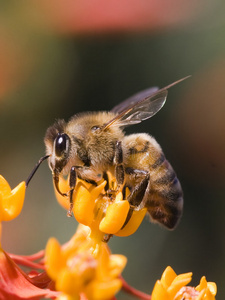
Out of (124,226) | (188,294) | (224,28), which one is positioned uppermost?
(224,28)

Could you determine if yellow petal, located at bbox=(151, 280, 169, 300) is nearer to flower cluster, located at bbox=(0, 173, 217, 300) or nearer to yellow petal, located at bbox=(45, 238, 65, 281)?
flower cluster, located at bbox=(0, 173, 217, 300)

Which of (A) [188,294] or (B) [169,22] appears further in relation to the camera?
(B) [169,22]

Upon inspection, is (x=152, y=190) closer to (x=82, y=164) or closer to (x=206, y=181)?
(x=82, y=164)

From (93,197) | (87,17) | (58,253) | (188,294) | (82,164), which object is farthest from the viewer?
(87,17)

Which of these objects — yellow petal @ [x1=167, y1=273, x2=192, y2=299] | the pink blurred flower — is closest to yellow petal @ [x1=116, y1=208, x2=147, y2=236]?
yellow petal @ [x1=167, y1=273, x2=192, y2=299]

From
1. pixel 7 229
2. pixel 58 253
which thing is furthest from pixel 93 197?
pixel 7 229

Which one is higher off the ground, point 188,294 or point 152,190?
point 152,190

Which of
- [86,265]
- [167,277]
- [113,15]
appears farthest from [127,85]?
[86,265]

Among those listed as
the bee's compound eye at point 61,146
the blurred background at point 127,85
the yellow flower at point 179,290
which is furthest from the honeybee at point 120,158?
the blurred background at point 127,85

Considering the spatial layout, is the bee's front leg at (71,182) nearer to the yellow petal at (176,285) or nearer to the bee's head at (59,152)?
the bee's head at (59,152)
